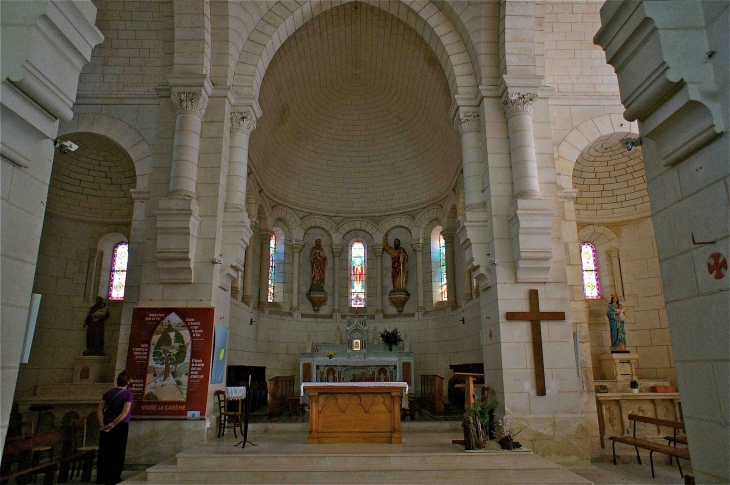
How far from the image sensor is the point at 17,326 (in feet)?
11.0

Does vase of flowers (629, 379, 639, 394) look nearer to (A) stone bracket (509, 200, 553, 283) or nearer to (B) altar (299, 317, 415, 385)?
(A) stone bracket (509, 200, 553, 283)

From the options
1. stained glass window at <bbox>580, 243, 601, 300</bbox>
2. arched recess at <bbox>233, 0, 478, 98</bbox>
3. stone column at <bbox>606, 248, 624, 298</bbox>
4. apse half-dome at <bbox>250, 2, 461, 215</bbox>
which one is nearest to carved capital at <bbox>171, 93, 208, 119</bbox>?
arched recess at <bbox>233, 0, 478, 98</bbox>

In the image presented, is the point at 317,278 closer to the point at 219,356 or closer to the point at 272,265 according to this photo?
the point at 272,265

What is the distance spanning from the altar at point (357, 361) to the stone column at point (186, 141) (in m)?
5.12

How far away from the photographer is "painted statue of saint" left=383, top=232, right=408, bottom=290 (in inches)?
599

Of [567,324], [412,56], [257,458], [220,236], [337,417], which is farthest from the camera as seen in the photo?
[412,56]

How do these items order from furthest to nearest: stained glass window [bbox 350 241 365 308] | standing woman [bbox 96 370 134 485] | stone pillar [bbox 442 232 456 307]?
stained glass window [bbox 350 241 365 308] → stone pillar [bbox 442 232 456 307] → standing woman [bbox 96 370 134 485]

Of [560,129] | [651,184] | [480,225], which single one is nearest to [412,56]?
[560,129]

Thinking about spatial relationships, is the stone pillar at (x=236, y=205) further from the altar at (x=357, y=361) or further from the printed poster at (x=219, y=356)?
the altar at (x=357, y=361)

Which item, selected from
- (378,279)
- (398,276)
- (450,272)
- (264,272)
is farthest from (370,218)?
(264,272)

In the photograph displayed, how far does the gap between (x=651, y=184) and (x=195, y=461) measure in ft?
19.7

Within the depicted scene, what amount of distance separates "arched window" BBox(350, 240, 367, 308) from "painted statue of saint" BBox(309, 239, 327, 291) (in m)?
0.99

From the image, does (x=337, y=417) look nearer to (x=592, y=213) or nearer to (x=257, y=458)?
(x=257, y=458)

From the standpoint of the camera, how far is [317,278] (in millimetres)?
15234
